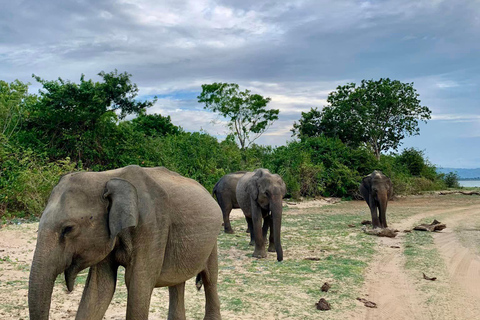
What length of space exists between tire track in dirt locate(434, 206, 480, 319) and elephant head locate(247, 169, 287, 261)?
356cm

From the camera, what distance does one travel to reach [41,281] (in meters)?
3.79

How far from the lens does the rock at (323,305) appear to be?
6852 mm

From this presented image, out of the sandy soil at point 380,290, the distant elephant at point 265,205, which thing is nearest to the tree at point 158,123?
the sandy soil at point 380,290

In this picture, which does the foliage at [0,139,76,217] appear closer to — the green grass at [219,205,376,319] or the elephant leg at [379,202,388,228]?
the green grass at [219,205,376,319]

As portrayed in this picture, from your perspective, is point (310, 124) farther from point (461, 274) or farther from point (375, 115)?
point (461, 274)

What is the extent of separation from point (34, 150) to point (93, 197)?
16.0 metres

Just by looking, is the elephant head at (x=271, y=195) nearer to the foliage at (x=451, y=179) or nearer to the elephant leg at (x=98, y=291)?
the elephant leg at (x=98, y=291)

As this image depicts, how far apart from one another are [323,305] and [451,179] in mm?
45885

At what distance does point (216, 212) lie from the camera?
545 centimetres

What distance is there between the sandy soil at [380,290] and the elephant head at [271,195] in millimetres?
1357

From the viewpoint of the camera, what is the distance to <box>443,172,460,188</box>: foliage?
4733cm

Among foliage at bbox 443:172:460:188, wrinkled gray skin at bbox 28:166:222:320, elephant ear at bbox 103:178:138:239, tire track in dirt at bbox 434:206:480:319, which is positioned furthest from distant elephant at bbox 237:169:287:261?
foliage at bbox 443:172:460:188

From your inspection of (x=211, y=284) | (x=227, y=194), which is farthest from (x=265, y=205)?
(x=211, y=284)

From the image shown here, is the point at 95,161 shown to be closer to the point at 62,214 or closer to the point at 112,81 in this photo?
the point at 112,81
